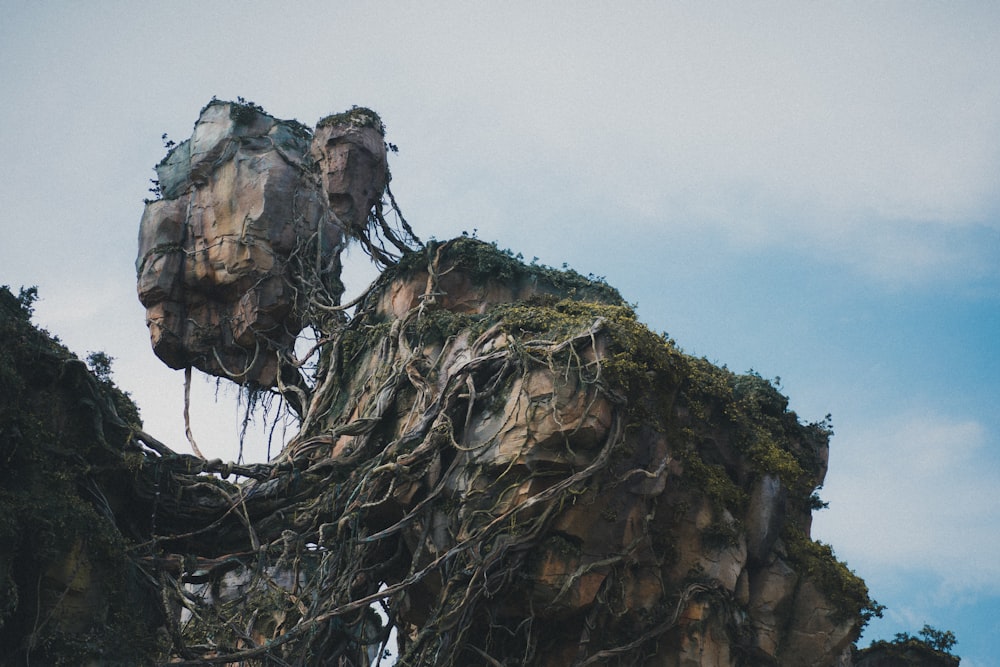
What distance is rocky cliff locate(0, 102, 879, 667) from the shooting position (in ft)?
40.9

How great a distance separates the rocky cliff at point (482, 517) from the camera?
40.9ft

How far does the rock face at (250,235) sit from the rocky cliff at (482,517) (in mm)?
3190

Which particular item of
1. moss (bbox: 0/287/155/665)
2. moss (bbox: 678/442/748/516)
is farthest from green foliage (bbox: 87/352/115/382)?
moss (bbox: 678/442/748/516)

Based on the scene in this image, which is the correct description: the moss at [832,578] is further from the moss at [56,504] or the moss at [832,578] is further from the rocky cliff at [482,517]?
the moss at [56,504]

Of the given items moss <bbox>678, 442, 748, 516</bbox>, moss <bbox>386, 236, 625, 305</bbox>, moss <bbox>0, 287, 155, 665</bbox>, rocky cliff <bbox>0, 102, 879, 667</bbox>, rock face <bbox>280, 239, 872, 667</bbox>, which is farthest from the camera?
moss <bbox>386, 236, 625, 305</bbox>

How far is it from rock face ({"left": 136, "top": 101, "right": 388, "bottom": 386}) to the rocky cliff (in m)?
3.19

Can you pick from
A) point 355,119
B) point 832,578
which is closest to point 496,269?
point 355,119

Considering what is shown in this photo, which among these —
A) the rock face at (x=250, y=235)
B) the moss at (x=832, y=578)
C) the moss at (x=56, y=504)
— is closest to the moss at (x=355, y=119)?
the rock face at (x=250, y=235)

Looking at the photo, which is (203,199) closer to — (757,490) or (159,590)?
(159,590)

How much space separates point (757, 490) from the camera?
14484 mm

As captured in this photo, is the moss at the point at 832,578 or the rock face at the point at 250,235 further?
the rock face at the point at 250,235

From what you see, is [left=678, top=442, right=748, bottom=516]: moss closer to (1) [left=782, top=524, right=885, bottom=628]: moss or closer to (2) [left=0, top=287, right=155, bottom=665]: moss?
(1) [left=782, top=524, right=885, bottom=628]: moss

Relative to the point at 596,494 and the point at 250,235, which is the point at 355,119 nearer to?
the point at 250,235

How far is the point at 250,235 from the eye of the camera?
18.6m
